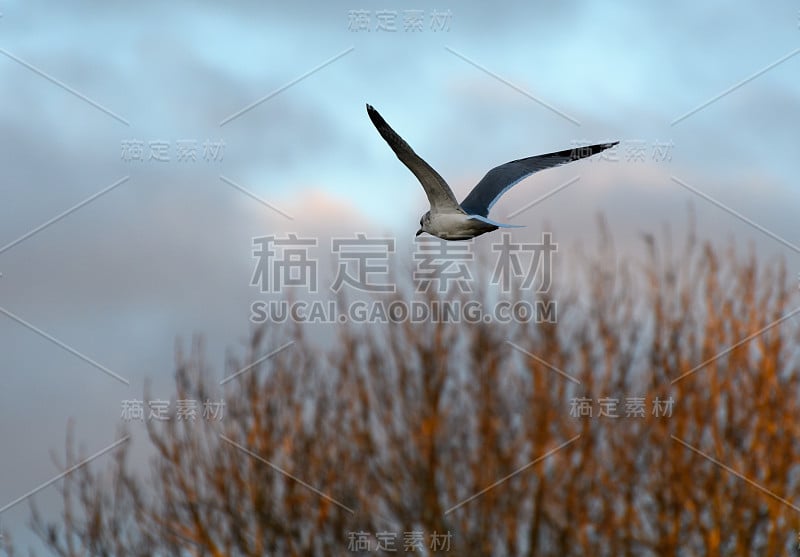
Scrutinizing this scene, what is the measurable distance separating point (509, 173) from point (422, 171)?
4.45ft

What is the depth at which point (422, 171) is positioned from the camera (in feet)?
23.1

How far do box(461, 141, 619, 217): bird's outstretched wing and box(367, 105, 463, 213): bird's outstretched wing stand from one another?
2.10 ft

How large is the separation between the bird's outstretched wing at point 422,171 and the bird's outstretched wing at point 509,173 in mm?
639

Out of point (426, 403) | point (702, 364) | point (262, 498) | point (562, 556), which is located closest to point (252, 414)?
point (262, 498)

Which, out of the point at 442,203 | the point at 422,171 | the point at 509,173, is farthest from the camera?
the point at 509,173

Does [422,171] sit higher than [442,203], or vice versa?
[422,171]

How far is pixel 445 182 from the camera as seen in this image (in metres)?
7.02

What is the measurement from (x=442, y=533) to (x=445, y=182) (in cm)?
495

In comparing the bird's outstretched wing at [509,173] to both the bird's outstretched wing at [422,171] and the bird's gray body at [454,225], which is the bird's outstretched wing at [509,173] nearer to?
the bird's gray body at [454,225]

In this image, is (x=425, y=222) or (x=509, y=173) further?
(x=509, y=173)

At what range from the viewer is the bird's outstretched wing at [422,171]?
6.99 meters

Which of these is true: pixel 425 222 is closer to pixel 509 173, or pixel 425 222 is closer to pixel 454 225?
pixel 454 225

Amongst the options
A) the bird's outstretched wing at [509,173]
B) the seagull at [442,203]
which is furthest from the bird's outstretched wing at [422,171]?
the bird's outstretched wing at [509,173]

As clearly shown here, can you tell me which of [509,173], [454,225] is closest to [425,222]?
[454,225]
